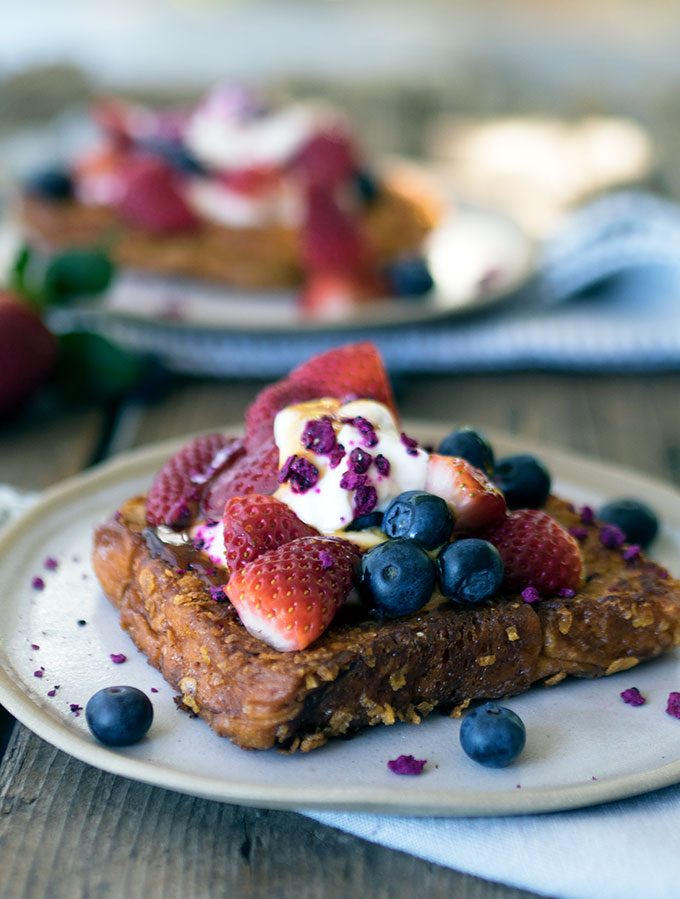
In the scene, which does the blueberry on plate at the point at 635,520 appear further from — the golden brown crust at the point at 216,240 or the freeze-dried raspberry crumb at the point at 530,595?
the golden brown crust at the point at 216,240

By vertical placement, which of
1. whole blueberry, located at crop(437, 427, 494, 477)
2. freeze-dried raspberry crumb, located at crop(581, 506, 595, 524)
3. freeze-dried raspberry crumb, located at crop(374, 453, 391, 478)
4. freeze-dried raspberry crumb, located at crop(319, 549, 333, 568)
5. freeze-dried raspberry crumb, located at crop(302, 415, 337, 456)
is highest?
freeze-dried raspberry crumb, located at crop(302, 415, 337, 456)

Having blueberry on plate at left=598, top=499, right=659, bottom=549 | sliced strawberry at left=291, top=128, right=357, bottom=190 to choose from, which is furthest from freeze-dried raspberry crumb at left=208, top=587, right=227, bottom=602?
sliced strawberry at left=291, top=128, right=357, bottom=190

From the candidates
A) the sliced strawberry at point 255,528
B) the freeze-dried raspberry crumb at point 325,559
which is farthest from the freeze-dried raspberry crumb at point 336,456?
the freeze-dried raspberry crumb at point 325,559

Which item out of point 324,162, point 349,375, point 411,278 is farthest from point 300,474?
point 324,162

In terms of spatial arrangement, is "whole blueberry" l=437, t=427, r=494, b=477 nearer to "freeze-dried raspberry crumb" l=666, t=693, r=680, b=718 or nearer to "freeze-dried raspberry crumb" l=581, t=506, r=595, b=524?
"freeze-dried raspberry crumb" l=581, t=506, r=595, b=524

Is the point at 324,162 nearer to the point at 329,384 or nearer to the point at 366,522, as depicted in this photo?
the point at 329,384

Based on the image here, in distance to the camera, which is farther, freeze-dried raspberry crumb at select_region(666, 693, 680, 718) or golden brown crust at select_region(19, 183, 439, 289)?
golden brown crust at select_region(19, 183, 439, 289)
